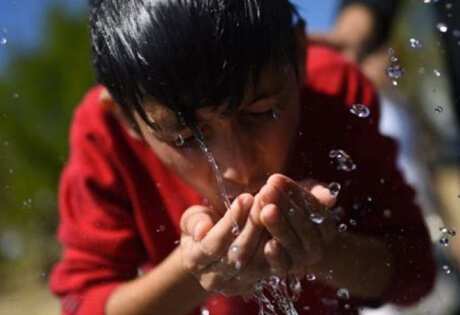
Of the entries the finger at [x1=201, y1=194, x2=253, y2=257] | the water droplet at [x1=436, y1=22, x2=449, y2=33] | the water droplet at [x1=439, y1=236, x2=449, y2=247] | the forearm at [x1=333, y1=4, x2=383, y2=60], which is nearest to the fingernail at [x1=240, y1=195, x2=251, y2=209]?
the finger at [x1=201, y1=194, x2=253, y2=257]

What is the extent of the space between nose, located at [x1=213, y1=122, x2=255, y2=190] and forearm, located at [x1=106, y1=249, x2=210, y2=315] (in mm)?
131

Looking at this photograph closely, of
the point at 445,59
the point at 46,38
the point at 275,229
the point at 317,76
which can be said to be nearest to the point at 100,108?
the point at 317,76

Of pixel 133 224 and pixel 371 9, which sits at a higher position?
pixel 133 224

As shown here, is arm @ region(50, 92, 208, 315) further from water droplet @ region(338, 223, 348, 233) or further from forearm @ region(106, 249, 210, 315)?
water droplet @ region(338, 223, 348, 233)

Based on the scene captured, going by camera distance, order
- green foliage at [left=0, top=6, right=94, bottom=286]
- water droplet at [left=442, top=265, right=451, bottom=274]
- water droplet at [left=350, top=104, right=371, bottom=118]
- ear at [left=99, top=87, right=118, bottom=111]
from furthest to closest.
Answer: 1. green foliage at [left=0, top=6, right=94, bottom=286]
2. water droplet at [left=442, top=265, right=451, bottom=274]
3. water droplet at [left=350, top=104, right=371, bottom=118]
4. ear at [left=99, top=87, right=118, bottom=111]

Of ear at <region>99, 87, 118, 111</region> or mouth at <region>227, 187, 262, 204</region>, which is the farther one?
ear at <region>99, 87, 118, 111</region>

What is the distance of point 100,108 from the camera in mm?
1217

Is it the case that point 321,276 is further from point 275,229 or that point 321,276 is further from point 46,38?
point 46,38

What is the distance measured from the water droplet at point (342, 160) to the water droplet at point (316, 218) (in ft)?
0.68

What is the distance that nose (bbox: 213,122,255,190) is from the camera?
92 centimetres

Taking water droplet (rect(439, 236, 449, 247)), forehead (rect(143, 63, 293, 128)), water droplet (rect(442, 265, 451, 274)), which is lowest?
water droplet (rect(442, 265, 451, 274))

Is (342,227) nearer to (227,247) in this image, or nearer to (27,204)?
(227,247)

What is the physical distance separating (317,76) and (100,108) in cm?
30

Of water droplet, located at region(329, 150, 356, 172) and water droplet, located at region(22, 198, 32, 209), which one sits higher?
water droplet, located at region(329, 150, 356, 172)
